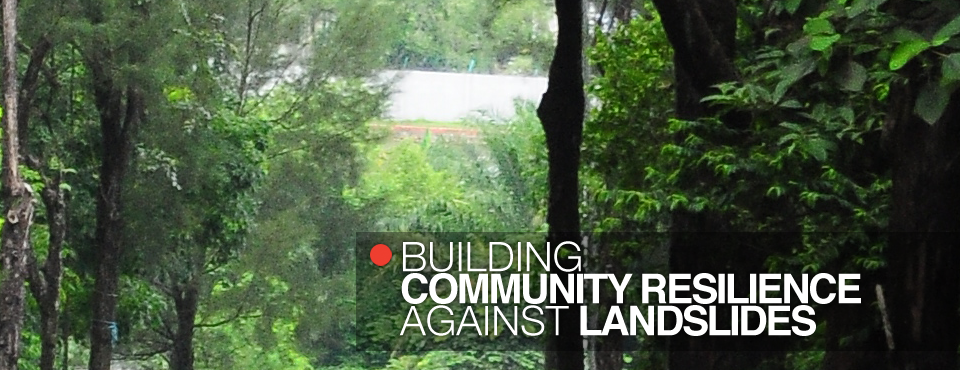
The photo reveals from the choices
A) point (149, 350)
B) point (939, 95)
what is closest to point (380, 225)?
point (149, 350)

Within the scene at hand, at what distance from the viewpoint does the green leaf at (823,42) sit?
102 inches

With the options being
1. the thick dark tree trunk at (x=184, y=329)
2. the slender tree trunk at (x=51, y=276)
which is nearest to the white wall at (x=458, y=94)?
the thick dark tree trunk at (x=184, y=329)

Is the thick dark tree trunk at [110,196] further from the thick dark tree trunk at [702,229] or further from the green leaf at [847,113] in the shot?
the green leaf at [847,113]

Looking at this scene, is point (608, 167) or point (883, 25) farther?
point (608, 167)

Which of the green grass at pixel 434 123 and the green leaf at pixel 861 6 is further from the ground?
the green grass at pixel 434 123

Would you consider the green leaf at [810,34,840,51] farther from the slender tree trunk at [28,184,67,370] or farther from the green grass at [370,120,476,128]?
the green grass at [370,120,476,128]

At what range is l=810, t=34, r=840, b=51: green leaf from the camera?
2588 mm

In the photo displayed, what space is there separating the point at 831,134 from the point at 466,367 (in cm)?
798

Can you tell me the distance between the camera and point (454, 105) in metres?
Answer: 19.3

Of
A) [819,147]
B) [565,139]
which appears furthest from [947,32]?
[565,139]

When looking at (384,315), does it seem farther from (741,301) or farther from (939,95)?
(939,95)

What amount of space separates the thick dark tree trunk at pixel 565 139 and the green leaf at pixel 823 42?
8.82 ft

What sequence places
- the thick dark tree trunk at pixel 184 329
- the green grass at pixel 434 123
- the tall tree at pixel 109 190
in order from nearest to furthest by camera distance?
1. the tall tree at pixel 109 190
2. the thick dark tree trunk at pixel 184 329
3. the green grass at pixel 434 123

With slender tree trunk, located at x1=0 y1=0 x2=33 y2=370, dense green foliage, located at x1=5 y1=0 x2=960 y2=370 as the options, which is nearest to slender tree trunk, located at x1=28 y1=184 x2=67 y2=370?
dense green foliage, located at x1=5 y1=0 x2=960 y2=370
